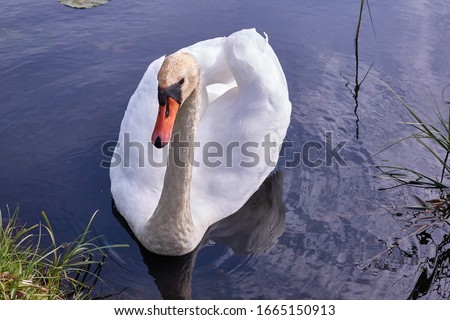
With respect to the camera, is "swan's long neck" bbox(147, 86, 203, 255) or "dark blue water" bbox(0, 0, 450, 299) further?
"dark blue water" bbox(0, 0, 450, 299)

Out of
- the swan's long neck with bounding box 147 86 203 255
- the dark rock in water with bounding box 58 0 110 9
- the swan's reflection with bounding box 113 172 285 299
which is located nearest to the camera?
the swan's long neck with bounding box 147 86 203 255

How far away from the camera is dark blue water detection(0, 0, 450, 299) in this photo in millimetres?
5605

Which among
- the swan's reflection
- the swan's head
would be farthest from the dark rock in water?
the swan's head

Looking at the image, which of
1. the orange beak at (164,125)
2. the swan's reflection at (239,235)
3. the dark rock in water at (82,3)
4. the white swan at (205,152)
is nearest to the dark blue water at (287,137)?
the swan's reflection at (239,235)

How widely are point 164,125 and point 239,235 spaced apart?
1.97m

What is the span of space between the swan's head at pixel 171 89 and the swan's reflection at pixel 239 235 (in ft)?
5.04

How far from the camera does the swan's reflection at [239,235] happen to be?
5.55 m

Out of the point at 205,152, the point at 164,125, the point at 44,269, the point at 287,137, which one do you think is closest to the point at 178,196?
the point at 205,152

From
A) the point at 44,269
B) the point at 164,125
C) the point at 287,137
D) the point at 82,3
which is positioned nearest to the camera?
the point at 164,125

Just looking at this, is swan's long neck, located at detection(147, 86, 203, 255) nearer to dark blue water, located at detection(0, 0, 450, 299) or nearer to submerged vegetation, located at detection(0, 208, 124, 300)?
dark blue water, located at detection(0, 0, 450, 299)

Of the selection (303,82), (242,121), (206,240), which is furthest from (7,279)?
(303,82)

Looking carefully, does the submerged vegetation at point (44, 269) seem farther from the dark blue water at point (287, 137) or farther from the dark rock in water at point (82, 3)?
the dark rock in water at point (82, 3)

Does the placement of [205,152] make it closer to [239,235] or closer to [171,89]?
[239,235]

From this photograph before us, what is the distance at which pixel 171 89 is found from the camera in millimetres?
4676
